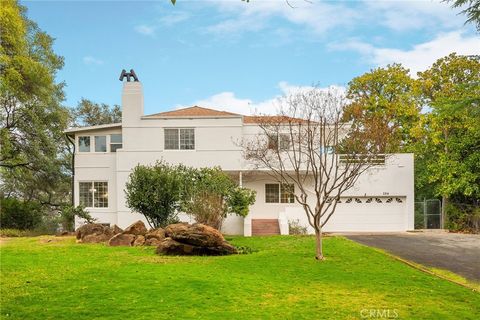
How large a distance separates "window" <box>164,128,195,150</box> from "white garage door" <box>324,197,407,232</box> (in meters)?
9.70

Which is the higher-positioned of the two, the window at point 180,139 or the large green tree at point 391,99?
the large green tree at point 391,99

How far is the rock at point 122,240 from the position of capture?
17406mm

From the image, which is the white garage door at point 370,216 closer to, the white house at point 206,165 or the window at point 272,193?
the white house at point 206,165

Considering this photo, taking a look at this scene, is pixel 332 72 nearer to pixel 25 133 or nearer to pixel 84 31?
pixel 84 31

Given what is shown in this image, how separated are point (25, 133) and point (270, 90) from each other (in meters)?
16.8

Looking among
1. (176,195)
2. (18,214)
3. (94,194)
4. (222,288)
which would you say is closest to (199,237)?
(222,288)

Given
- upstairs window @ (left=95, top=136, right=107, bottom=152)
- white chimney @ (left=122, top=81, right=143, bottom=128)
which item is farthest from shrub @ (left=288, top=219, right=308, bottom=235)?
upstairs window @ (left=95, top=136, right=107, bottom=152)

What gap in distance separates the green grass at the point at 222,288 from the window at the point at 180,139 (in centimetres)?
1300

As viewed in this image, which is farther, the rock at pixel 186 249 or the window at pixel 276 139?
the window at pixel 276 139

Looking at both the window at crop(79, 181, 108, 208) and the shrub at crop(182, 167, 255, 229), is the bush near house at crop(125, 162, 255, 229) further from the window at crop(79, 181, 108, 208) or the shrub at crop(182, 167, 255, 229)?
the window at crop(79, 181, 108, 208)

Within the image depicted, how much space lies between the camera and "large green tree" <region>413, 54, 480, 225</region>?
79.9 feet

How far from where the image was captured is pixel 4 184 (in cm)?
3516

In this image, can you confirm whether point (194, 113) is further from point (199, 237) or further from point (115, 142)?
point (199, 237)

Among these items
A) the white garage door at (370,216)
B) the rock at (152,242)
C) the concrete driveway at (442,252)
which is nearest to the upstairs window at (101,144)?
the rock at (152,242)
